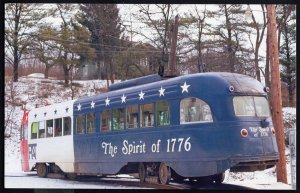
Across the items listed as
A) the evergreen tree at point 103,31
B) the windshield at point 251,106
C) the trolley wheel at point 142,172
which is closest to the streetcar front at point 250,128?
the windshield at point 251,106

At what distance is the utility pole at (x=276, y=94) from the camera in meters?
12.7

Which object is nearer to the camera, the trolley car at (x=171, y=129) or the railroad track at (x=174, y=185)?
the trolley car at (x=171, y=129)

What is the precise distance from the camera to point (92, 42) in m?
14.1

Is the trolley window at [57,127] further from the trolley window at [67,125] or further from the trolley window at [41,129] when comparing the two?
the trolley window at [41,129]

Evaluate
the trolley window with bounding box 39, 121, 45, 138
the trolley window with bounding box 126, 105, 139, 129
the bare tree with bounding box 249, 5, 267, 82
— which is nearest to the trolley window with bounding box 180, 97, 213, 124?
the trolley window with bounding box 126, 105, 139, 129

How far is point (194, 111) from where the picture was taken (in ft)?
37.9

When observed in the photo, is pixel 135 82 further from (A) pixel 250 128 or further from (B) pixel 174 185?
(A) pixel 250 128

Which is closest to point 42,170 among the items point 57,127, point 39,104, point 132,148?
point 57,127

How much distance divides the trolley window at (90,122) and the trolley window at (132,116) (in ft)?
3.46

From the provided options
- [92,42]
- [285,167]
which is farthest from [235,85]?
[92,42]

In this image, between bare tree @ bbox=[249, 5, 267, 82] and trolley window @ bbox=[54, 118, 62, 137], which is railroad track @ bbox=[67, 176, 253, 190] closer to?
trolley window @ bbox=[54, 118, 62, 137]

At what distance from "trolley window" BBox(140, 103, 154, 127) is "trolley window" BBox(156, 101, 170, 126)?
175 mm

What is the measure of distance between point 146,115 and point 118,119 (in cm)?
83

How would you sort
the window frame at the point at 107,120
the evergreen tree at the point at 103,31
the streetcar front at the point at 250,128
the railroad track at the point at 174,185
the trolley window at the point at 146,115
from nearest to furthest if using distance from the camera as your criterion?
1. the streetcar front at the point at 250,128
2. the railroad track at the point at 174,185
3. the trolley window at the point at 146,115
4. the window frame at the point at 107,120
5. the evergreen tree at the point at 103,31
